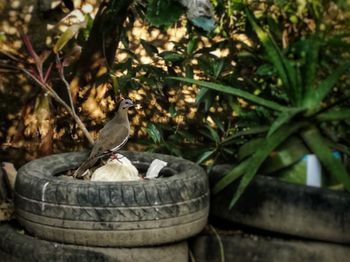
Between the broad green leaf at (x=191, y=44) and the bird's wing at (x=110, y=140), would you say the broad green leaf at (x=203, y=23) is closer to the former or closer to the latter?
the bird's wing at (x=110, y=140)

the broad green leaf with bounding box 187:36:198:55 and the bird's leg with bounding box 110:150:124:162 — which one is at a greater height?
the broad green leaf with bounding box 187:36:198:55

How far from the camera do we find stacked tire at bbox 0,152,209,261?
11.1 feet

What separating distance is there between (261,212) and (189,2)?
1190 mm

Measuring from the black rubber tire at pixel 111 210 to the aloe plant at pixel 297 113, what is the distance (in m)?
0.31

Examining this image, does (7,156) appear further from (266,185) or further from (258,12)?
(266,185)

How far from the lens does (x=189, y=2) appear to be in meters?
3.81

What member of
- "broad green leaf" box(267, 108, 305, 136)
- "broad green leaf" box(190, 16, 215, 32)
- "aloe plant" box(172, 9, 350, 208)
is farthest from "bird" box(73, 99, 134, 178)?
"broad green leaf" box(267, 108, 305, 136)

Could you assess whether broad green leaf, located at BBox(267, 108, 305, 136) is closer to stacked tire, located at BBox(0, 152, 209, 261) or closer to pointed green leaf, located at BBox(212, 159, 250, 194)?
pointed green leaf, located at BBox(212, 159, 250, 194)

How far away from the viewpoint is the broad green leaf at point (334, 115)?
3.67 metres

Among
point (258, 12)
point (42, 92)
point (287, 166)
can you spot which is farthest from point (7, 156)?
point (287, 166)

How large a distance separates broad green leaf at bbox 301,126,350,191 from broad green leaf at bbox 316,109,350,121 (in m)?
0.08

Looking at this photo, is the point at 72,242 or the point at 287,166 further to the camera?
the point at 287,166

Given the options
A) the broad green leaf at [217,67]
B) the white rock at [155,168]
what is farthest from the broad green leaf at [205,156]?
the broad green leaf at [217,67]

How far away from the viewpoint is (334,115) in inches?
147
